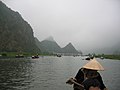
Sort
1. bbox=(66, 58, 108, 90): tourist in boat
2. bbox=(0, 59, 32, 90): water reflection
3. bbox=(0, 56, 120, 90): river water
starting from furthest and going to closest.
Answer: bbox=(0, 56, 120, 90): river water, bbox=(0, 59, 32, 90): water reflection, bbox=(66, 58, 108, 90): tourist in boat

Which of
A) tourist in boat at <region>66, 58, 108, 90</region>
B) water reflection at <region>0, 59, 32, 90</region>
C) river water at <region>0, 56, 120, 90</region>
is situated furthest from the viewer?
river water at <region>0, 56, 120, 90</region>

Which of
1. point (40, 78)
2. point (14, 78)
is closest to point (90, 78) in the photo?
point (14, 78)

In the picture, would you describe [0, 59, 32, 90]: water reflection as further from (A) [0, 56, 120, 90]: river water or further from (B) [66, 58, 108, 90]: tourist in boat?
(B) [66, 58, 108, 90]: tourist in boat

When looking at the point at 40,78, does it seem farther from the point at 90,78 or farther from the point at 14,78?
the point at 90,78

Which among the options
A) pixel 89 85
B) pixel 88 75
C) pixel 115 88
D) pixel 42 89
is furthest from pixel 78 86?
pixel 115 88

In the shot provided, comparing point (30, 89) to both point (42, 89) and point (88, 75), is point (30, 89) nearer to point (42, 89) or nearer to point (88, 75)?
point (42, 89)

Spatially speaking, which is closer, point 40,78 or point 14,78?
point 14,78

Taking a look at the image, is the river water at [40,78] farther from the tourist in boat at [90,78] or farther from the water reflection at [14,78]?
the tourist in boat at [90,78]

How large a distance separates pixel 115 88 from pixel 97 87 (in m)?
28.9

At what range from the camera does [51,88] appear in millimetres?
30469

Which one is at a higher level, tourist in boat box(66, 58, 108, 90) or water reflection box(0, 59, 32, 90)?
tourist in boat box(66, 58, 108, 90)

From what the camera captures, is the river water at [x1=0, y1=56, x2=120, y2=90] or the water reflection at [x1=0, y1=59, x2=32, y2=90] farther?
the river water at [x1=0, y1=56, x2=120, y2=90]

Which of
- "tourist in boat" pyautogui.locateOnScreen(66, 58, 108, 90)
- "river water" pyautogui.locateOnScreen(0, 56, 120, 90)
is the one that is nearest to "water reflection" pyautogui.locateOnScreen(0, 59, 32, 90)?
"river water" pyautogui.locateOnScreen(0, 56, 120, 90)

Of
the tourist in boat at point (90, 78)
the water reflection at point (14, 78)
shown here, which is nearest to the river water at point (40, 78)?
the water reflection at point (14, 78)
